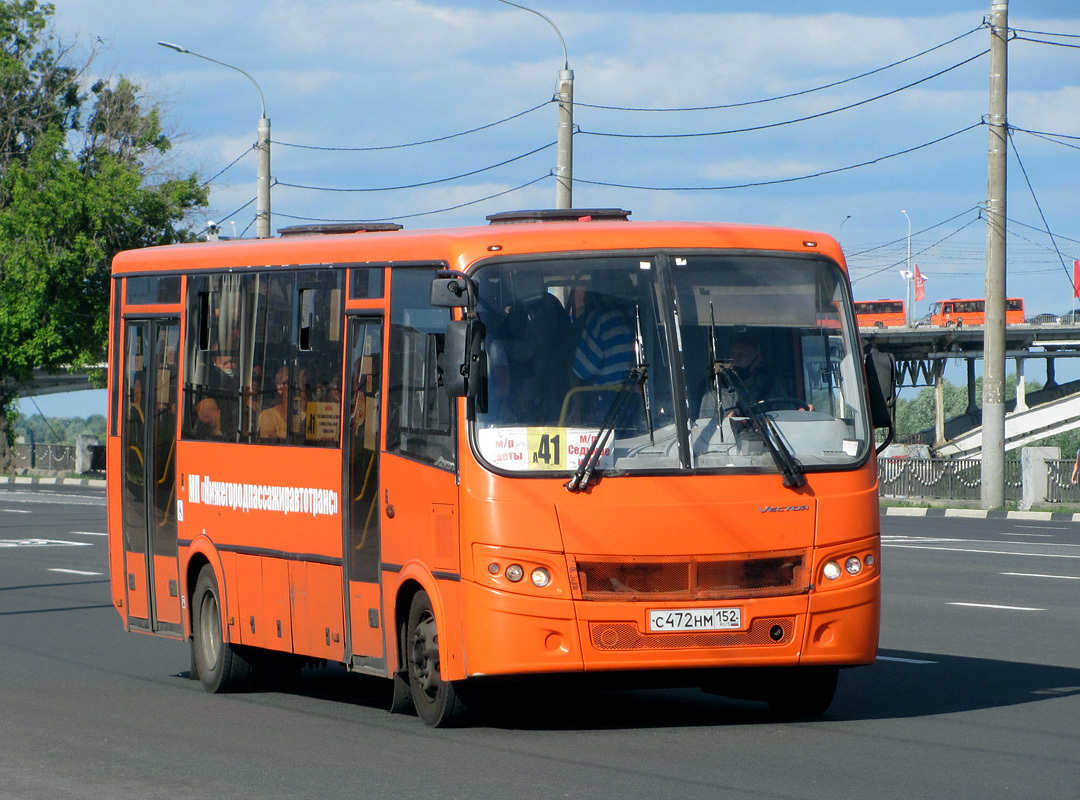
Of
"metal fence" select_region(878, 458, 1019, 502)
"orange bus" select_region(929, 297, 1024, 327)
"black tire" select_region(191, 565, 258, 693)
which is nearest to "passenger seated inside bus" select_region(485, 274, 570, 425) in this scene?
"black tire" select_region(191, 565, 258, 693)

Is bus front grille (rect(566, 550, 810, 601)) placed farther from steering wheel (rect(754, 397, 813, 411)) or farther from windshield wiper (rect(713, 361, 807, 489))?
steering wheel (rect(754, 397, 813, 411))

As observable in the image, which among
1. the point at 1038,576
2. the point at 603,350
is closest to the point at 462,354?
the point at 603,350

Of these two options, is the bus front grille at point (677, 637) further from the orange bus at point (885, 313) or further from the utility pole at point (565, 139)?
the orange bus at point (885, 313)

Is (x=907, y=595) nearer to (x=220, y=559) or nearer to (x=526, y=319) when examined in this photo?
(x=220, y=559)

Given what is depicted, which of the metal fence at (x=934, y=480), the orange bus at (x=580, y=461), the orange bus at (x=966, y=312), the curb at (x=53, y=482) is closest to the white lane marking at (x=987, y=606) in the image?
the orange bus at (x=580, y=461)

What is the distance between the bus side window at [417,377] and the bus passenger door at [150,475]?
297cm

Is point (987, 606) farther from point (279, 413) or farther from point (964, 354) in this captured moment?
point (964, 354)

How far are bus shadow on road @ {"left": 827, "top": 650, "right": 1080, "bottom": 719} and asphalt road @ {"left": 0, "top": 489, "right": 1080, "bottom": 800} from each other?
0.02 meters

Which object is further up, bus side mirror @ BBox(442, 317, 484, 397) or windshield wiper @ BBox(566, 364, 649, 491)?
bus side mirror @ BBox(442, 317, 484, 397)

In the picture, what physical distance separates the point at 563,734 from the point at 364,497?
1.78 metres

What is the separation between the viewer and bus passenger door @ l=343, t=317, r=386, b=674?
9.74 m

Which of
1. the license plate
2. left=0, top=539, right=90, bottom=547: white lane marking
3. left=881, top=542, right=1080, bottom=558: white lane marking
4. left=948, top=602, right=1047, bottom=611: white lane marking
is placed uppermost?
the license plate

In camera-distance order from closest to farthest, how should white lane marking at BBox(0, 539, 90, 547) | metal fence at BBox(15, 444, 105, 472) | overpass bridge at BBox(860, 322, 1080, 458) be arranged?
white lane marking at BBox(0, 539, 90, 547) → metal fence at BBox(15, 444, 105, 472) → overpass bridge at BBox(860, 322, 1080, 458)

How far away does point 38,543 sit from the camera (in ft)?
87.8
